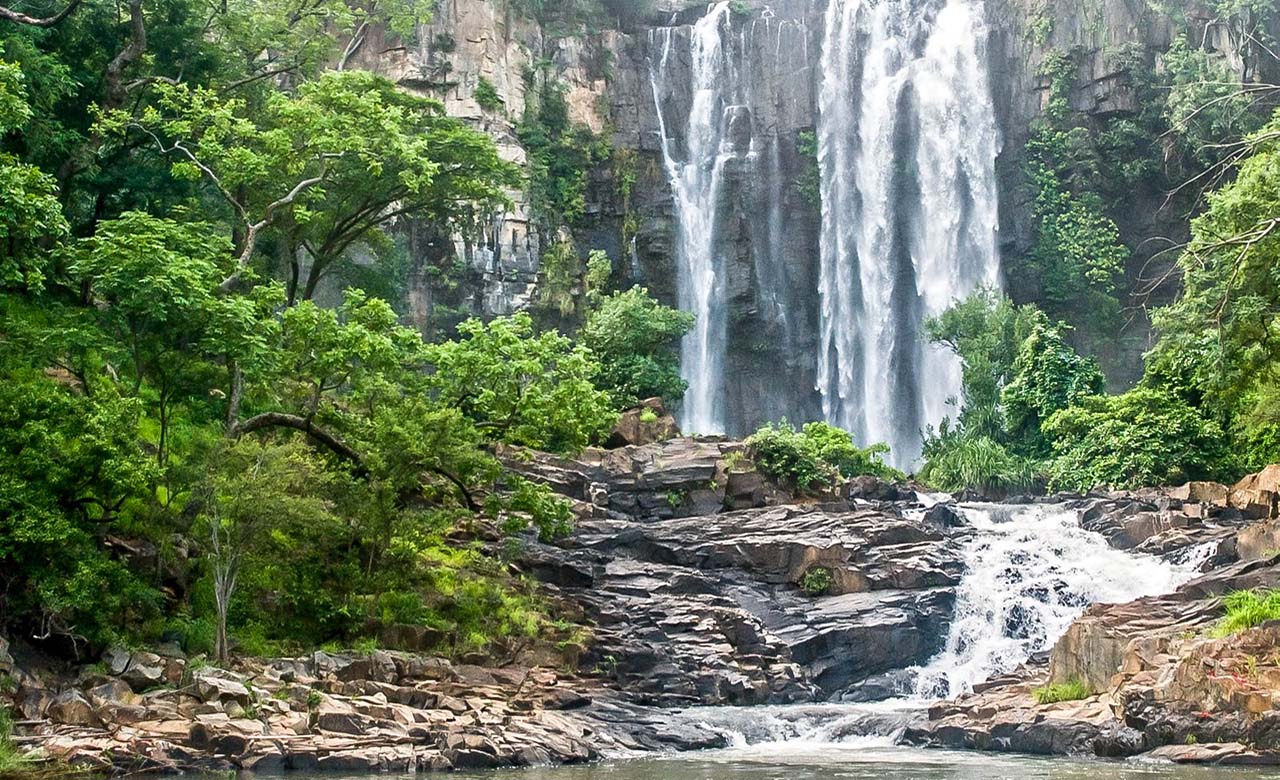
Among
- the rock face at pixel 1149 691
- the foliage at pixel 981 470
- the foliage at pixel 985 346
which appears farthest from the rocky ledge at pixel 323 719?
the foliage at pixel 985 346

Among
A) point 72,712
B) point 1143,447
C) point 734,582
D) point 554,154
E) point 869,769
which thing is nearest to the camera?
point 869,769

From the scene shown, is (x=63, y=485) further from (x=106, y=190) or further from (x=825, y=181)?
(x=825, y=181)

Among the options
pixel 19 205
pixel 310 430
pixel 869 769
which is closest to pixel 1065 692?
pixel 869 769

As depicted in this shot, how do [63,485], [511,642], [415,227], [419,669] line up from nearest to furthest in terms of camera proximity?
[63,485], [419,669], [511,642], [415,227]

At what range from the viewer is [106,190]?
25.9 meters

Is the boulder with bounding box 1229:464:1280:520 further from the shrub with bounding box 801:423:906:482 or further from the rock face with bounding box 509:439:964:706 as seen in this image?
the shrub with bounding box 801:423:906:482

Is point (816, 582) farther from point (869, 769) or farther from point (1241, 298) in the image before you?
point (869, 769)

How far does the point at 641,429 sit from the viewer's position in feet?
112

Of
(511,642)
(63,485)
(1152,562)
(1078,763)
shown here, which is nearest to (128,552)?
(63,485)

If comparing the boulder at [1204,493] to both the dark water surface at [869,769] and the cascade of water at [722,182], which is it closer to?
the dark water surface at [869,769]

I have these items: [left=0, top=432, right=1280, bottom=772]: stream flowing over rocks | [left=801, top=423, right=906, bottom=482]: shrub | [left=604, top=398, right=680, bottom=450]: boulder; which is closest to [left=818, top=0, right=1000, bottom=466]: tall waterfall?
[left=801, top=423, right=906, bottom=482]: shrub

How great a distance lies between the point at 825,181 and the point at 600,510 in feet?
76.7

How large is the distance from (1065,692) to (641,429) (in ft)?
52.0

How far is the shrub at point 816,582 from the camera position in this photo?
88.2 feet
